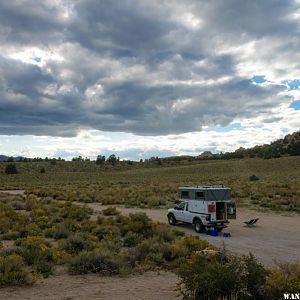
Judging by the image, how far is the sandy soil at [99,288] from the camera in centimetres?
1035

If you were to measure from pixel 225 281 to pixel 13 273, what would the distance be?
601 cm

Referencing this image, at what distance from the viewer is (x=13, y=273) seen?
37.8 feet

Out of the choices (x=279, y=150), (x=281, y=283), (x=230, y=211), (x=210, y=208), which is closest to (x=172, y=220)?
(x=210, y=208)

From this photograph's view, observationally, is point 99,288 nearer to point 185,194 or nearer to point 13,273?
point 13,273

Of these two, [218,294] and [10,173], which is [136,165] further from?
[218,294]

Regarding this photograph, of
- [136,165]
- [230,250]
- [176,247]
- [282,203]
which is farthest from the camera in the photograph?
[136,165]

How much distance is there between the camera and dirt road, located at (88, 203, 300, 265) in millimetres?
16109

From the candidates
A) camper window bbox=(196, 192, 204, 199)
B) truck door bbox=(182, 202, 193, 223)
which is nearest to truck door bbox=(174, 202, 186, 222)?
truck door bbox=(182, 202, 193, 223)

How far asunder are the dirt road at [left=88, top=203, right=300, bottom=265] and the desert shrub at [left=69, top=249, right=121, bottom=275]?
347 cm

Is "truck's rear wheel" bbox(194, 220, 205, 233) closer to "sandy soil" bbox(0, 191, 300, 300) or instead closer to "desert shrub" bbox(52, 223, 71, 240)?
"sandy soil" bbox(0, 191, 300, 300)

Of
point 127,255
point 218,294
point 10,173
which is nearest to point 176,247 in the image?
point 127,255

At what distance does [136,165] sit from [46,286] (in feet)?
483

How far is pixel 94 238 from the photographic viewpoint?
58.1 feet

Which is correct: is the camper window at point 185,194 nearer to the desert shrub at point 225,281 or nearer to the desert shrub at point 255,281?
the desert shrub at point 225,281
